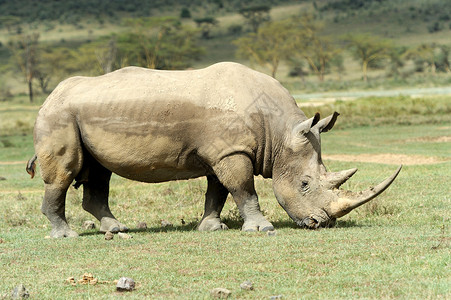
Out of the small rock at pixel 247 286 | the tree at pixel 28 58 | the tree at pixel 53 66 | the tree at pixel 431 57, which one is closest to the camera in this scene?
the small rock at pixel 247 286

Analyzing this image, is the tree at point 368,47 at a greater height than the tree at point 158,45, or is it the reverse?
the tree at point 158,45

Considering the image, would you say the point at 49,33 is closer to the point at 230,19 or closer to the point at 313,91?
the point at 230,19

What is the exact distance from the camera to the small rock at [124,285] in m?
6.19

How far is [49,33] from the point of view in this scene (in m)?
92.3

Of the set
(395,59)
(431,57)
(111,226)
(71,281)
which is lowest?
(395,59)

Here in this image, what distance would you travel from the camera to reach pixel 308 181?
9180mm

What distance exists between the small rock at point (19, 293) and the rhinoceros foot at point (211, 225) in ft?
12.2

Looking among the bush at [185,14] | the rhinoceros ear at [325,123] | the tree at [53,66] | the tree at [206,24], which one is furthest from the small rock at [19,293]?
the bush at [185,14]

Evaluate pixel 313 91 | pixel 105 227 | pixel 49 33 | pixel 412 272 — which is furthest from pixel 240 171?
pixel 49 33

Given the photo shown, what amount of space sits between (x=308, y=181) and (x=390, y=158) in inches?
350

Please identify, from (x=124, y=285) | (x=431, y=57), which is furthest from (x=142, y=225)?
(x=431, y=57)

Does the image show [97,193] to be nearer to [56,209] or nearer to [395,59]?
[56,209]

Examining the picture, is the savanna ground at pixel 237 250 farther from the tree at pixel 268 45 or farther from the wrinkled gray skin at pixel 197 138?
the tree at pixel 268 45

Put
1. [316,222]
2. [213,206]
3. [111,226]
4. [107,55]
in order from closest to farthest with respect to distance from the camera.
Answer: [316,222] → [213,206] → [111,226] → [107,55]
